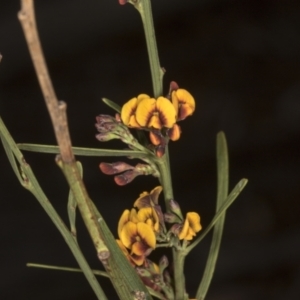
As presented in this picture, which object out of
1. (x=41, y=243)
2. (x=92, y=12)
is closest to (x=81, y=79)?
(x=92, y=12)

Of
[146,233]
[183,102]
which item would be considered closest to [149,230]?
[146,233]

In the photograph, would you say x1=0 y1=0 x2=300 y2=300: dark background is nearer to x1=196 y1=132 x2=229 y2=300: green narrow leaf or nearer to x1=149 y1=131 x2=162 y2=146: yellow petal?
x1=196 y1=132 x2=229 y2=300: green narrow leaf

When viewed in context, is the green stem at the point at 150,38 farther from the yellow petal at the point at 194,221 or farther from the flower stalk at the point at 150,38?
the yellow petal at the point at 194,221

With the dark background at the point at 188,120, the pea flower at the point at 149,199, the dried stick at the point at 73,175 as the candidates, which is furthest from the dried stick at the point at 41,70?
the dark background at the point at 188,120

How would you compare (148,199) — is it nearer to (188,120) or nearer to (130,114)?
(130,114)

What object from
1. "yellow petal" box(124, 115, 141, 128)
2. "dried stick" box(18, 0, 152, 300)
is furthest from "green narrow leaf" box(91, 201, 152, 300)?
"yellow petal" box(124, 115, 141, 128)

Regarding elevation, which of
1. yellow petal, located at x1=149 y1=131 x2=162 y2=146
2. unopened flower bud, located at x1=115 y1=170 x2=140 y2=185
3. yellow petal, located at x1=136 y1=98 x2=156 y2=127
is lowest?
yellow petal, located at x1=149 y1=131 x2=162 y2=146

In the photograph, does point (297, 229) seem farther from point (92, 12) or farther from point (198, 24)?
point (92, 12)
